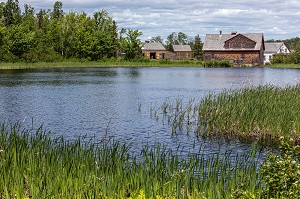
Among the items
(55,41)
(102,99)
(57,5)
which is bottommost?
(102,99)

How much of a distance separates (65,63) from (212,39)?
3656 cm

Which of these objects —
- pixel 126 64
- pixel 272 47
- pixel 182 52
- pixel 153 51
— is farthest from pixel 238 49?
pixel 182 52

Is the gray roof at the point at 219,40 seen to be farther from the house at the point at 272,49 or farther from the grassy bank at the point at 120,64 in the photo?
the house at the point at 272,49

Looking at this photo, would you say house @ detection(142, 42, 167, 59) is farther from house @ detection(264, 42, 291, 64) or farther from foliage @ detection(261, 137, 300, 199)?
foliage @ detection(261, 137, 300, 199)

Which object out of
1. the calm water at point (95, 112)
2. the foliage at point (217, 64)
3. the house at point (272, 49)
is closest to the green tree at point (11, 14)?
the foliage at point (217, 64)

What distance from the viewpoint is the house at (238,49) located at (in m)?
98.6

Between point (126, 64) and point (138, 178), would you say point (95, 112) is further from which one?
point (126, 64)

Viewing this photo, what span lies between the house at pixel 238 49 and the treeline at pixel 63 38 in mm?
17478

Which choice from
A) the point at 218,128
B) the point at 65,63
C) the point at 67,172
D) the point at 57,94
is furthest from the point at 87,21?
the point at 67,172

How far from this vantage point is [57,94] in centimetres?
3597

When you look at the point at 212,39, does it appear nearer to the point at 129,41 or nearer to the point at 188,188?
the point at 129,41

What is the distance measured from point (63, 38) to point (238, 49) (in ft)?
127

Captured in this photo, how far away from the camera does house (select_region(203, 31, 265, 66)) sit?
98625 millimetres

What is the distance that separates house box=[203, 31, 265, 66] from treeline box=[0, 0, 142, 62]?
17478mm
